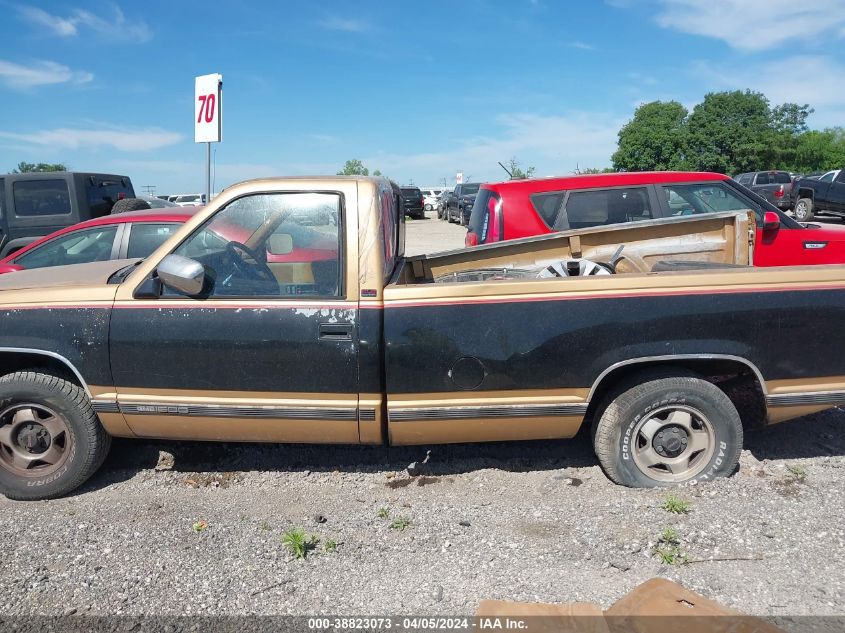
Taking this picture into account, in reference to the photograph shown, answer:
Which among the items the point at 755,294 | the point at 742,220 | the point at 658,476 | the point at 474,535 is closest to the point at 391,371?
the point at 474,535

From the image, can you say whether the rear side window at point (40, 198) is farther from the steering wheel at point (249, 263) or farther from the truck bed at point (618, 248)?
the steering wheel at point (249, 263)

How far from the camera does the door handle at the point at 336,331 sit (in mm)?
3531

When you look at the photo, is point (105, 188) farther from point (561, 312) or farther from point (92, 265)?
point (561, 312)

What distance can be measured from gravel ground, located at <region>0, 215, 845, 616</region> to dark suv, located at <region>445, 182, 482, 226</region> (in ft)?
66.6

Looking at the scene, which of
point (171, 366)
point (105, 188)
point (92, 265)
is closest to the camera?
point (171, 366)

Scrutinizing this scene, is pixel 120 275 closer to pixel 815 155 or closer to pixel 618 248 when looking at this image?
pixel 618 248

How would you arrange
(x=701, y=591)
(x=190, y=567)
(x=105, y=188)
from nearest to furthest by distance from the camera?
(x=701, y=591) < (x=190, y=567) < (x=105, y=188)

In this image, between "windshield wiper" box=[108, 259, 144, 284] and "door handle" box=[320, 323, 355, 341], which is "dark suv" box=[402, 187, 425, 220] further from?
"door handle" box=[320, 323, 355, 341]

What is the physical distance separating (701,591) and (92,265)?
439 cm

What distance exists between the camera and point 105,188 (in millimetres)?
11273

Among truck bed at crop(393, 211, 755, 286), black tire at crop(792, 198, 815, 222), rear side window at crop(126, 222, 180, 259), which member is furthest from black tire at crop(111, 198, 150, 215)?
black tire at crop(792, 198, 815, 222)

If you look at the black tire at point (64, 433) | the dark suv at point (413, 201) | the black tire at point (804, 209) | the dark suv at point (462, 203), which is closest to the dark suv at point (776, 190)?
the black tire at point (804, 209)

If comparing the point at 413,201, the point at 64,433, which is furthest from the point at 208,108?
the point at 413,201

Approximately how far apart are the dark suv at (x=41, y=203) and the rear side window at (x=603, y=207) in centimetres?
788
